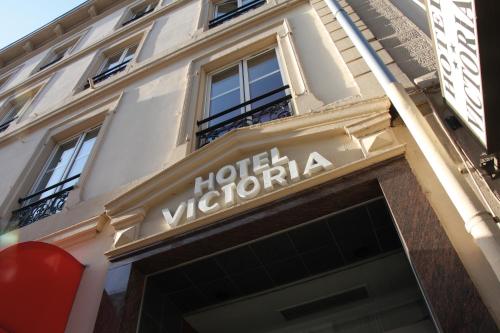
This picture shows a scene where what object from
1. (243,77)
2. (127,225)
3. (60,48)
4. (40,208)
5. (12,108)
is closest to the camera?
(127,225)

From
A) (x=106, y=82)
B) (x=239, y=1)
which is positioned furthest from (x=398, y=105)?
(x=239, y=1)

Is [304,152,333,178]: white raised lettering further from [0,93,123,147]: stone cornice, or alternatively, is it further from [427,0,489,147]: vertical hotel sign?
[0,93,123,147]: stone cornice

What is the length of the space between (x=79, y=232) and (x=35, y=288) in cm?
97

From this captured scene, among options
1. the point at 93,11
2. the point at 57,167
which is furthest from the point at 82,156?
the point at 93,11

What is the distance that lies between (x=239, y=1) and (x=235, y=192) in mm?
6278

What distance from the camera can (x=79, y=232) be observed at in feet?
13.9

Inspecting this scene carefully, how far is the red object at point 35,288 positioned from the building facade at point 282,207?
0.02 meters

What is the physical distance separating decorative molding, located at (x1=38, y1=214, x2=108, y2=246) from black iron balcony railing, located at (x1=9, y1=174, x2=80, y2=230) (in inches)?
32.1

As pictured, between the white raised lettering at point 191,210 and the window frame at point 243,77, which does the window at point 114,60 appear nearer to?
the window frame at point 243,77

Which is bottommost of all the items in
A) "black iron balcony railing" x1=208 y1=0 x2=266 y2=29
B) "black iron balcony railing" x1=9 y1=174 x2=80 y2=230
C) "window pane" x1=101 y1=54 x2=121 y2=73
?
"black iron balcony railing" x1=9 y1=174 x2=80 y2=230

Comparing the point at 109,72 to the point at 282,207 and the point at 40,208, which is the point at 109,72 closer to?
the point at 40,208

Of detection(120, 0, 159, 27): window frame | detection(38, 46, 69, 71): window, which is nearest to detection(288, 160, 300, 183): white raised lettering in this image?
detection(120, 0, 159, 27): window frame

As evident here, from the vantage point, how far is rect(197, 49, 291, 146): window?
4789 millimetres

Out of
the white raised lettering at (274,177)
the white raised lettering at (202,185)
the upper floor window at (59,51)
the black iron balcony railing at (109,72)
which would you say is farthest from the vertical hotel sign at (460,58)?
the upper floor window at (59,51)
